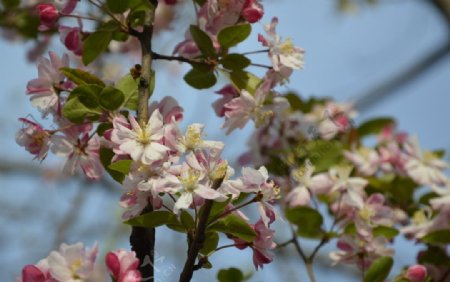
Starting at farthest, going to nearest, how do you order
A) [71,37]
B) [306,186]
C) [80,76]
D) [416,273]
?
1. [306,186]
2. [416,273]
3. [71,37]
4. [80,76]

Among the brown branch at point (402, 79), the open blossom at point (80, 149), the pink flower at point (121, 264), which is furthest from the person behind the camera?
the brown branch at point (402, 79)

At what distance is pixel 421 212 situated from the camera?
4.99 feet

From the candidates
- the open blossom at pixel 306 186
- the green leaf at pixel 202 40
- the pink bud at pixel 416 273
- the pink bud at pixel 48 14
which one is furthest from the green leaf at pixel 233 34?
the pink bud at pixel 416 273

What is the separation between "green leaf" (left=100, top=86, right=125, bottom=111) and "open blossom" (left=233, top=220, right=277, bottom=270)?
242 millimetres

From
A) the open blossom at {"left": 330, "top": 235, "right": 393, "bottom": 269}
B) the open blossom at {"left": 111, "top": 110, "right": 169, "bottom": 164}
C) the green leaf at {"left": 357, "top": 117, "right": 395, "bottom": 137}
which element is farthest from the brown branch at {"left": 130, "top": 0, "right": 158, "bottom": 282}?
the green leaf at {"left": 357, "top": 117, "right": 395, "bottom": 137}

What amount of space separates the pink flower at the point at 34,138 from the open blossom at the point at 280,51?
0.35 m

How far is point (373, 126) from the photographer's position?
79.0 inches

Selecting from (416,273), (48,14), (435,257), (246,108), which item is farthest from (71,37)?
(435,257)

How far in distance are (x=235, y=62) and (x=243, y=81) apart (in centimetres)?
3

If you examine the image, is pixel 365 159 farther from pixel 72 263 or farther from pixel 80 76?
pixel 72 263

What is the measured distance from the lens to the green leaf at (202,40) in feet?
3.65

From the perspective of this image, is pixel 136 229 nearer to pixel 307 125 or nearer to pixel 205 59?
pixel 205 59

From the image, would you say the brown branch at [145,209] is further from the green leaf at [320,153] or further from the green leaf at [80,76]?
the green leaf at [320,153]

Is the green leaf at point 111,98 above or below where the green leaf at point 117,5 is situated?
below
